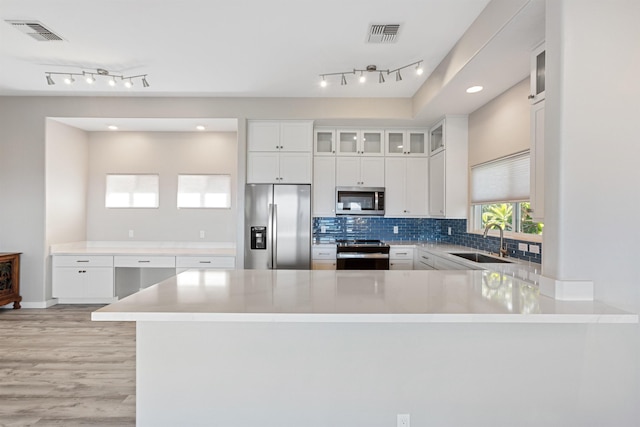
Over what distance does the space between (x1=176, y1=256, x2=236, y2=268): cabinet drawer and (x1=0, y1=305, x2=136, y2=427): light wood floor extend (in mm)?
964

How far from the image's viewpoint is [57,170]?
4.57 meters

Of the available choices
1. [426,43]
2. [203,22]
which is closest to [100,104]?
[203,22]

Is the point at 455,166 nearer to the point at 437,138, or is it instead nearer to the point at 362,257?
the point at 437,138

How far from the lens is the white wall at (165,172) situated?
200 inches

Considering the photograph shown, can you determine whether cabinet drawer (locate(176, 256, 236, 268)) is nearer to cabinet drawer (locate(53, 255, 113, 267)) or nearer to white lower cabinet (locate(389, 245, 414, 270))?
cabinet drawer (locate(53, 255, 113, 267))

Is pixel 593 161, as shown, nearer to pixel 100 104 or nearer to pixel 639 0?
pixel 639 0

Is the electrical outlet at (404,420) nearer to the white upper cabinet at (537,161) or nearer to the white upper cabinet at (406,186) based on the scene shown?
the white upper cabinet at (537,161)

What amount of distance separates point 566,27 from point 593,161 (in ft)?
2.22

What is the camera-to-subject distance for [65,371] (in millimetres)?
2770

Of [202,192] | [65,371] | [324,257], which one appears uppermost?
[202,192]

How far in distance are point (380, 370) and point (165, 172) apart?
14.7 feet

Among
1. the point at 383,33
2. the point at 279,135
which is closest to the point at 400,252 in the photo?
the point at 279,135

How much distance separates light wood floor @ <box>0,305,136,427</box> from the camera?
2.20 meters

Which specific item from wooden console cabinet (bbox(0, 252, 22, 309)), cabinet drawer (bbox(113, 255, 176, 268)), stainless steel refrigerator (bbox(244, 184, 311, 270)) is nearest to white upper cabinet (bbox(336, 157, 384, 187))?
stainless steel refrigerator (bbox(244, 184, 311, 270))
